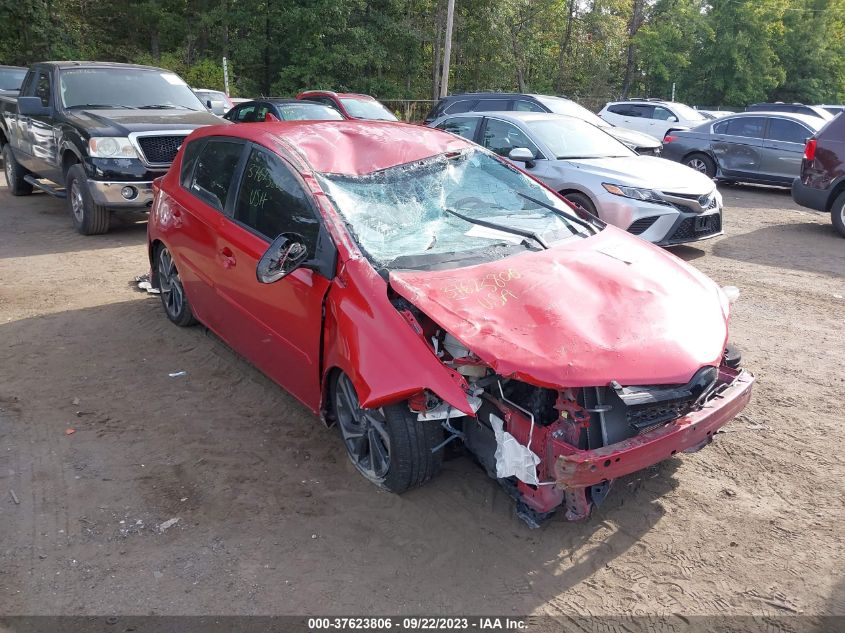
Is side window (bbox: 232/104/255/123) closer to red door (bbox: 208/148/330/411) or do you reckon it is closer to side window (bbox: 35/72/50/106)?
side window (bbox: 35/72/50/106)

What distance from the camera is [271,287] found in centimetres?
415

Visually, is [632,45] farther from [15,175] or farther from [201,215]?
[201,215]

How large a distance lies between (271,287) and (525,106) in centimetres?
1097

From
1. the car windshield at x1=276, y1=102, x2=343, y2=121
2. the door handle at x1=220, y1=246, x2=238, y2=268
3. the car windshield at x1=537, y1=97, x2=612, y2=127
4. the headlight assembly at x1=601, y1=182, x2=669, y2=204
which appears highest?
the car windshield at x1=537, y1=97, x2=612, y2=127

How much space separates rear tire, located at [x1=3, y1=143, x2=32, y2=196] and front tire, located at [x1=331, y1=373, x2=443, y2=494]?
394 inches

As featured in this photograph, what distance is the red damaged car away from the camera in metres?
3.12

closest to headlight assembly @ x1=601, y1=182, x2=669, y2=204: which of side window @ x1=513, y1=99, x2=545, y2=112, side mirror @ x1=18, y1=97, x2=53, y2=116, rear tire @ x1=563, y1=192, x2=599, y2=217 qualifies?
rear tire @ x1=563, y1=192, x2=599, y2=217

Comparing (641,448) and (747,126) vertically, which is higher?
(747,126)

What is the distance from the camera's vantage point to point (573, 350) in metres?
3.10

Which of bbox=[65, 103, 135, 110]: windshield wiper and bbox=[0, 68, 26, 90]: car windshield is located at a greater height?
bbox=[65, 103, 135, 110]: windshield wiper

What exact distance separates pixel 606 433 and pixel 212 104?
9.15 meters

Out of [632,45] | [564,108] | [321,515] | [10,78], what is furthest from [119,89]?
[632,45]

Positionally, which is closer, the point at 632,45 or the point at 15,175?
the point at 15,175

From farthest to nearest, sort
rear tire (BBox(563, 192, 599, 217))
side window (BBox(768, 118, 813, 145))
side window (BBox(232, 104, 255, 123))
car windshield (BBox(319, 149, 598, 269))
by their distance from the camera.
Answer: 1. side window (BBox(768, 118, 813, 145))
2. side window (BBox(232, 104, 255, 123))
3. rear tire (BBox(563, 192, 599, 217))
4. car windshield (BBox(319, 149, 598, 269))
